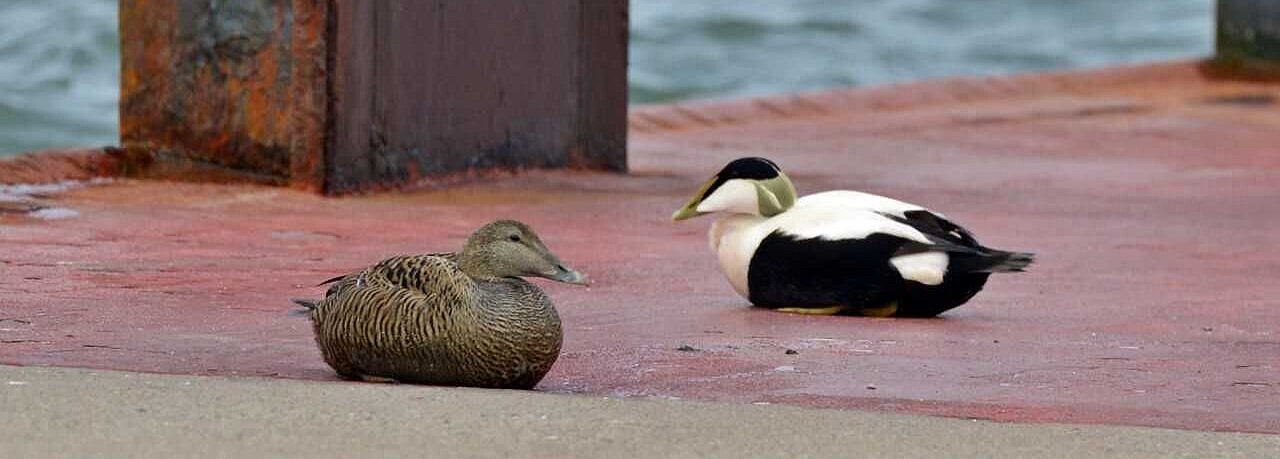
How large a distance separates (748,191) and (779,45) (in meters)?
22.6

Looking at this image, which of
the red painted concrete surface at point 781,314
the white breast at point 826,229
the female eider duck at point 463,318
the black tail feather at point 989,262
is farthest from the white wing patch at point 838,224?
the female eider duck at point 463,318

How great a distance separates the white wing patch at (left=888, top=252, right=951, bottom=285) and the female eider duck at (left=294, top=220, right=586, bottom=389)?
1676 millimetres

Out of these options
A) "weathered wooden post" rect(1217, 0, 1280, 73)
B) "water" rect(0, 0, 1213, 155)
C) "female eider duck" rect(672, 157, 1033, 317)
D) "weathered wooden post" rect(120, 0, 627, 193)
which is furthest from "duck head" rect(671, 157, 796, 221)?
"water" rect(0, 0, 1213, 155)

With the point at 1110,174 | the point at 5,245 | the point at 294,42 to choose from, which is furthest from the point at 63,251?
the point at 1110,174

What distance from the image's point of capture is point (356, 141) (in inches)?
392

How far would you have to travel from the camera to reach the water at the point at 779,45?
912 inches

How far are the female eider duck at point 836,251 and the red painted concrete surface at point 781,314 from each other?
0.30ft

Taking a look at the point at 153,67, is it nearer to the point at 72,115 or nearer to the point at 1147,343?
the point at 1147,343

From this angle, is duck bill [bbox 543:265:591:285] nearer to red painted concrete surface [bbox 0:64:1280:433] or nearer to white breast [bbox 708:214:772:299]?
red painted concrete surface [bbox 0:64:1280:433]

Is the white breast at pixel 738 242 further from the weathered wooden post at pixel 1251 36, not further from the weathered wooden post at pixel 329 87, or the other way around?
the weathered wooden post at pixel 1251 36

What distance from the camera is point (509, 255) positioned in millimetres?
5188

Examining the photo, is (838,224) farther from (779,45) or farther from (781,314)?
(779,45)

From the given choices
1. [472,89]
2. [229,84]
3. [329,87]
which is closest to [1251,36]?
[472,89]

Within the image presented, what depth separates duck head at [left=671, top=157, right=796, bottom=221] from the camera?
22.4 ft
